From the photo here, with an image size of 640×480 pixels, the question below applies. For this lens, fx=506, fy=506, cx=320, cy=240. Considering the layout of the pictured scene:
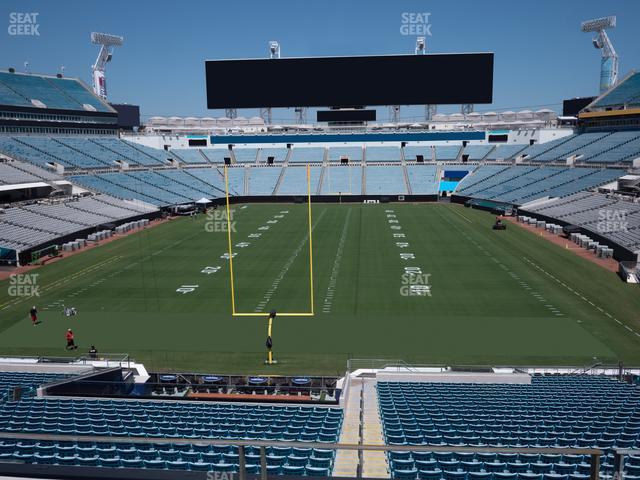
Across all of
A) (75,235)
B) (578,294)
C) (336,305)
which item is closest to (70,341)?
(336,305)

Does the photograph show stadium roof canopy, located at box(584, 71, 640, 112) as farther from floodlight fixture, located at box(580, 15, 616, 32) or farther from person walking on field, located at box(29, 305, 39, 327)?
person walking on field, located at box(29, 305, 39, 327)

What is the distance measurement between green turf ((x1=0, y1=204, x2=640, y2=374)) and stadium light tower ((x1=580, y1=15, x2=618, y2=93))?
39.8 m

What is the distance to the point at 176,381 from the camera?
12.9 metres

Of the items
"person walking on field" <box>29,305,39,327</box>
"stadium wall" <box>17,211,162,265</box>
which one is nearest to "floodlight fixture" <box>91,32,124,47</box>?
"stadium wall" <box>17,211,162,265</box>

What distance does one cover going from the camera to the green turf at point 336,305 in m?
15.8

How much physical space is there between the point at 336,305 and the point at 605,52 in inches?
2334

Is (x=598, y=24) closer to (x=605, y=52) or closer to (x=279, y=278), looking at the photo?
(x=605, y=52)

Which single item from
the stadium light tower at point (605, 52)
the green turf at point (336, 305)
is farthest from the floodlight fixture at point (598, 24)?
the green turf at point (336, 305)

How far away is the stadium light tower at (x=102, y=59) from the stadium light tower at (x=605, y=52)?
6065cm

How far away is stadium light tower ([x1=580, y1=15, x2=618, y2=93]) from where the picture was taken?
60.5 metres

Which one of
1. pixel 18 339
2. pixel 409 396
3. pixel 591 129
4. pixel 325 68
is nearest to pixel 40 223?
pixel 18 339

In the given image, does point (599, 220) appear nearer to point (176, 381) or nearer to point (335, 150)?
point (176, 381)

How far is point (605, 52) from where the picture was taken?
61.6 meters

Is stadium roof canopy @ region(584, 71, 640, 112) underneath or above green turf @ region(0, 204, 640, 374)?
above
